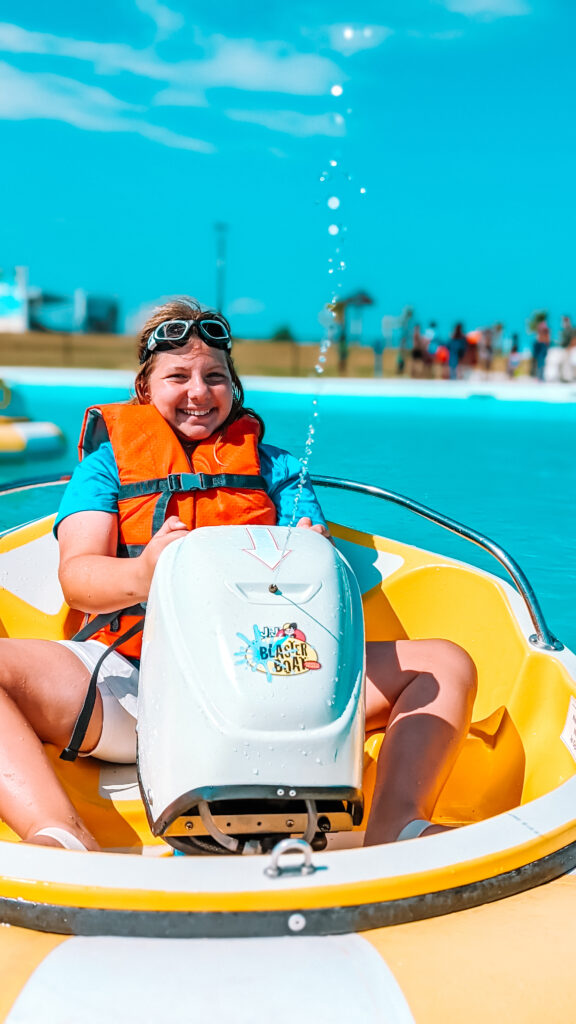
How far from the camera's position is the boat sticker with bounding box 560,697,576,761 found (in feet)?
4.88

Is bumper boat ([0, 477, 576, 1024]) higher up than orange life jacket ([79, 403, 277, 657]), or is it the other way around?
orange life jacket ([79, 403, 277, 657])

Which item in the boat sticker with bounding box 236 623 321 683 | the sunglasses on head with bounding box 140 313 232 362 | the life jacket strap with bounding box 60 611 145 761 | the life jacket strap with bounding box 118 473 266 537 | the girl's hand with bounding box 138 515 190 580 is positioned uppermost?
the sunglasses on head with bounding box 140 313 232 362

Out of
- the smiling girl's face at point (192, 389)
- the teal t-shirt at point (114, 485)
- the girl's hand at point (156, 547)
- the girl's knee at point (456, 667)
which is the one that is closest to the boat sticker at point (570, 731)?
the girl's knee at point (456, 667)

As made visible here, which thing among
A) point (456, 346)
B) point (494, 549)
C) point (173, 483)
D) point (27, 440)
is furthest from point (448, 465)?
point (456, 346)

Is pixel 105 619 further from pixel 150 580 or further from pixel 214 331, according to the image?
pixel 214 331

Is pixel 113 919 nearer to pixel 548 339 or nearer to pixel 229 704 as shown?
pixel 229 704

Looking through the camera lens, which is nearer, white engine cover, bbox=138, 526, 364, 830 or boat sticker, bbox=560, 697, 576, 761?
white engine cover, bbox=138, 526, 364, 830

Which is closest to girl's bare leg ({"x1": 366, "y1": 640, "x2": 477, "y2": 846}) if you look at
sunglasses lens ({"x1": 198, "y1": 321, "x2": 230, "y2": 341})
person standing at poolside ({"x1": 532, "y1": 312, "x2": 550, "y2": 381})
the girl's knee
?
the girl's knee

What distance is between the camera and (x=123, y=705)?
1569mm

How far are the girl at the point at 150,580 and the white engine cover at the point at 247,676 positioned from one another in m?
0.15

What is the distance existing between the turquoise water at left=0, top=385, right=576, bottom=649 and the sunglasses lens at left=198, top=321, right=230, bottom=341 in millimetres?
1834

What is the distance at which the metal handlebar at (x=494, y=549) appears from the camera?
5.86 ft

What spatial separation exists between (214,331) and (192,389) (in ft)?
0.41

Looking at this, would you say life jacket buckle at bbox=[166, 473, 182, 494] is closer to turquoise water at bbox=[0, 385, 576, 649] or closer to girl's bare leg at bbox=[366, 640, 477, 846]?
girl's bare leg at bbox=[366, 640, 477, 846]
